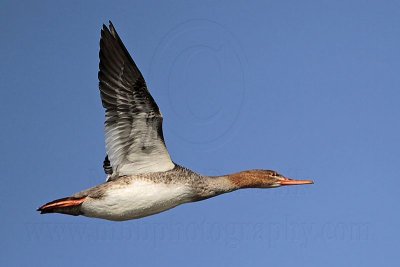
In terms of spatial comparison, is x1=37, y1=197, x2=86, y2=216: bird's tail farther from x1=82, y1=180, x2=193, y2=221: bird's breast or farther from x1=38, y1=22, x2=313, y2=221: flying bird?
x1=82, y1=180, x2=193, y2=221: bird's breast

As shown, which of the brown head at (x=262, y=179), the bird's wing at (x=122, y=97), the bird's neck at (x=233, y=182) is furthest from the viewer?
the brown head at (x=262, y=179)

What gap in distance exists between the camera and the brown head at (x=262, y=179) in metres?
14.3

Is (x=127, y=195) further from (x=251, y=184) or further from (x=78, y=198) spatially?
(x=251, y=184)

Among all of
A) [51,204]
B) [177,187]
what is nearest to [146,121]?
[177,187]

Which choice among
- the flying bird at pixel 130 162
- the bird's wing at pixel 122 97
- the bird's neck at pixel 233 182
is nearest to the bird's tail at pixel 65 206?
the flying bird at pixel 130 162

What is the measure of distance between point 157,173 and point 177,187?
44 cm

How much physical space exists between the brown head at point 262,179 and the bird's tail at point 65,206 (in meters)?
2.78

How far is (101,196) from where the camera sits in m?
13.1

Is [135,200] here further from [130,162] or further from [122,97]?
[122,97]

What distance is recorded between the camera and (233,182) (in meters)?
14.0

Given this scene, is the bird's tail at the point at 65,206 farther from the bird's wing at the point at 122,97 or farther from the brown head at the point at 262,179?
the brown head at the point at 262,179

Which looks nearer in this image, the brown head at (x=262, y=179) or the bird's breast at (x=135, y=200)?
the bird's breast at (x=135, y=200)

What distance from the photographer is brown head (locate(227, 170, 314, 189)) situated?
1426 centimetres

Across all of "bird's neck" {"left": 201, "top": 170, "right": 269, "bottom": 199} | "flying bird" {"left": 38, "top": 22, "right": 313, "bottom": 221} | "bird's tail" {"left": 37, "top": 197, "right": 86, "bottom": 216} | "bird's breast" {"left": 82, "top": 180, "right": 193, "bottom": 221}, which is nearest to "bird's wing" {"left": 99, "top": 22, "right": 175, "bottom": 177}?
"flying bird" {"left": 38, "top": 22, "right": 313, "bottom": 221}
